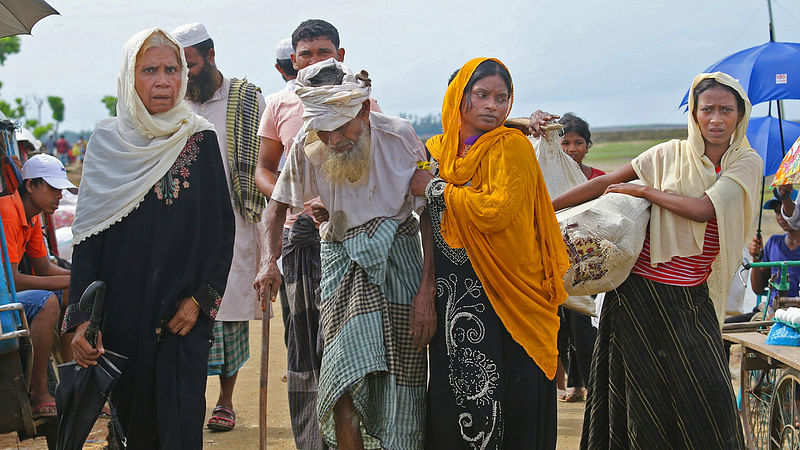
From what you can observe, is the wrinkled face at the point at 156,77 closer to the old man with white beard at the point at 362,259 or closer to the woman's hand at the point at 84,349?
the old man with white beard at the point at 362,259

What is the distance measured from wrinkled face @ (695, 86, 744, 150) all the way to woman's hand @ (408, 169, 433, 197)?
4.63 ft

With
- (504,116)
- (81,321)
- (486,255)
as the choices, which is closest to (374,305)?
(486,255)

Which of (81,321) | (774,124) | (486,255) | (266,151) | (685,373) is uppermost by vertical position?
(774,124)

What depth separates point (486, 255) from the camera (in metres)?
3.71

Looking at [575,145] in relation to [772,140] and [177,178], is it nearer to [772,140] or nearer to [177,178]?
[772,140]

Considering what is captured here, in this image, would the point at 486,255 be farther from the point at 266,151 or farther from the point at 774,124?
the point at 774,124

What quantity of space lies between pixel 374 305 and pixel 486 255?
579 millimetres

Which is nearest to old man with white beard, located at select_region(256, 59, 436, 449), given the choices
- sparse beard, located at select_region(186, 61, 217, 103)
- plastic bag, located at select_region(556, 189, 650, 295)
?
plastic bag, located at select_region(556, 189, 650, 295)

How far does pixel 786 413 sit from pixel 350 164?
2.71 meters

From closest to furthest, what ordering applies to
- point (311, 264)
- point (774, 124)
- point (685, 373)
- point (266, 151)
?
point (685, 373) → point (311, 264) → point (266, 151) → point (774, 124)

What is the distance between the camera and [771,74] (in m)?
7.20

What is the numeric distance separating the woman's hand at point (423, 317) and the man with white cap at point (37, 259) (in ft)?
8.50

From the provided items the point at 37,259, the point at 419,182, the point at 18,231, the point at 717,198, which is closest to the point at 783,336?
the point at 717,198

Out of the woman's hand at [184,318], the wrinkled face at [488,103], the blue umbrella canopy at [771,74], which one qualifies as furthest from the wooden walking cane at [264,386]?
the blue umbrella canopy at [771,74]
